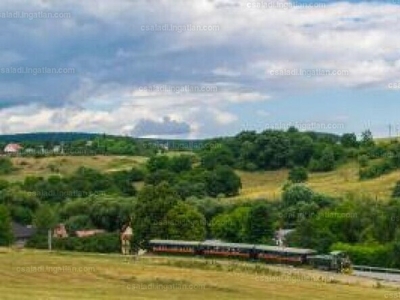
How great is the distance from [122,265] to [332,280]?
17.0 metres

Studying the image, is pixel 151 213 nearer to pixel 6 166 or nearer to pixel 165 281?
pixel 165 281

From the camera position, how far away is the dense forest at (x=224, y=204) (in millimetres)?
87375

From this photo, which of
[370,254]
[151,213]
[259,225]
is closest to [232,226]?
[259,225]

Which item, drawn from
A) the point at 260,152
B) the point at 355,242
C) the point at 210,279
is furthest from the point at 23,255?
the point at 260,152

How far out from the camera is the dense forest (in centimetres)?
8738

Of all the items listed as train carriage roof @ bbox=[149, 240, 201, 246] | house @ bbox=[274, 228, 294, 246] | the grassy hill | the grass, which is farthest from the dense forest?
train carriage roof @ bbox=[149, 240, 201, 246]

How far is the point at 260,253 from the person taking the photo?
78500mm

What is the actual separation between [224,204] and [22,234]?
2825cm

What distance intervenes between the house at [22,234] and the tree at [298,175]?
64988mm

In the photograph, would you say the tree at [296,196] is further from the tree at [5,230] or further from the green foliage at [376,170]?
the green foliage at [376,170]

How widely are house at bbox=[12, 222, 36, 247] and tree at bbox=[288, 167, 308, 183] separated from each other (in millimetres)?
64988

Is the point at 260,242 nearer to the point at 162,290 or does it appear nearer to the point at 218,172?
the point at 162,290

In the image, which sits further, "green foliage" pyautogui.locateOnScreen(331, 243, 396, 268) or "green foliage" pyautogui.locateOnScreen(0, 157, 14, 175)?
"green foliage" pyautogui.locateOnScreen(0, 157, 14, 175)

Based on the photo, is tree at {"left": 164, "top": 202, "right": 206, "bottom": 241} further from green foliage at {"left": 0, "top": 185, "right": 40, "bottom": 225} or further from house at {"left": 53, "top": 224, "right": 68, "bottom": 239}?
green foliage at {"left": 0, "top": 185, "right": 40, "bottom": 225}
